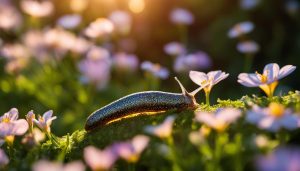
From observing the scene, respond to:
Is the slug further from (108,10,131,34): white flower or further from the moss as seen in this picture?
(108,10,131,34): white flower

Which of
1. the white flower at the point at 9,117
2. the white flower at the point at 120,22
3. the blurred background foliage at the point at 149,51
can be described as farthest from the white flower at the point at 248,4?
the white flower at the point at 9,117

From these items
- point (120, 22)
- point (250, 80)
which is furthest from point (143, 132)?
point (120, 22)

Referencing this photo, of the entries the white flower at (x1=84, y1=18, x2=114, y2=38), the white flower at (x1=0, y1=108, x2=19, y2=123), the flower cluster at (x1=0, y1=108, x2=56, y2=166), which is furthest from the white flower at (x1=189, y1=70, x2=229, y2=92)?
the white flower at (x1=84, y1=18, x2=114, y2=38)

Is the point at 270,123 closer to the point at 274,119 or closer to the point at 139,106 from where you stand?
the point at 274,119

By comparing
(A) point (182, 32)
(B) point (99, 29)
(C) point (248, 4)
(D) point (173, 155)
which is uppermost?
(A) point (182, 32)

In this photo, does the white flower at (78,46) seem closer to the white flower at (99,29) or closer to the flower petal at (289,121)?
the white flower at (99,29)

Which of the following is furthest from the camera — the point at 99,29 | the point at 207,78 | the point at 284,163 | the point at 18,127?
the point at 99,29
